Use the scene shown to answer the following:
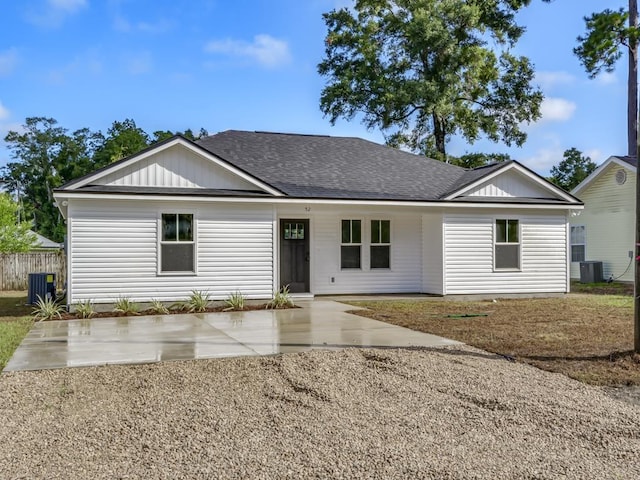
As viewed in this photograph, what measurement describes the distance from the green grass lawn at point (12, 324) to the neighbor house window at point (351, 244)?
818 centimetres

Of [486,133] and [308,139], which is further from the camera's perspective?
[486,133]

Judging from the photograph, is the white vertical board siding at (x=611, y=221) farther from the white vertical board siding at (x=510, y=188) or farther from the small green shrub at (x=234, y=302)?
the small green shrub at (x=234, y=302)

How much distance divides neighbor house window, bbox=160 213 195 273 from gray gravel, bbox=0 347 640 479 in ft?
21.9

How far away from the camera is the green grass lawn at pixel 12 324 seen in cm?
830

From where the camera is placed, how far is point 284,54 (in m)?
17.9

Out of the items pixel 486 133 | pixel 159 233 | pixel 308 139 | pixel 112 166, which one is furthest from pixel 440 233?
pixel 486 133

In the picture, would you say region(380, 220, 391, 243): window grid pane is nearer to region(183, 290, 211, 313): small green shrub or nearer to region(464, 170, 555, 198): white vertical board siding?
region(464, 170, 555, 198): white vertical board siding

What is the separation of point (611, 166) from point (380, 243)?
1140 centimetres

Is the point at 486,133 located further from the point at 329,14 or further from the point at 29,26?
the point at 29,26

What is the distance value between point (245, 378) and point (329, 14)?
2923 cm

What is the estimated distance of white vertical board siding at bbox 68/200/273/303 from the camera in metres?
12.7

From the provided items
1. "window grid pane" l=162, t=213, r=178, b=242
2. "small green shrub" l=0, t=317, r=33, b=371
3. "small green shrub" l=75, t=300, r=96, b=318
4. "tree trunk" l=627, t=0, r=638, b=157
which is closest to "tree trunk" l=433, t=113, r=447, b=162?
"tree trunk" l=627, t=0, r=638, b=157

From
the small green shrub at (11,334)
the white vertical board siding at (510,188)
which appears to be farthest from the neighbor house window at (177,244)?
the white vertical board siding at (510,188)

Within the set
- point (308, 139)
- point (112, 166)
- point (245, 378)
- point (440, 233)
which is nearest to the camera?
point (245, 378)
